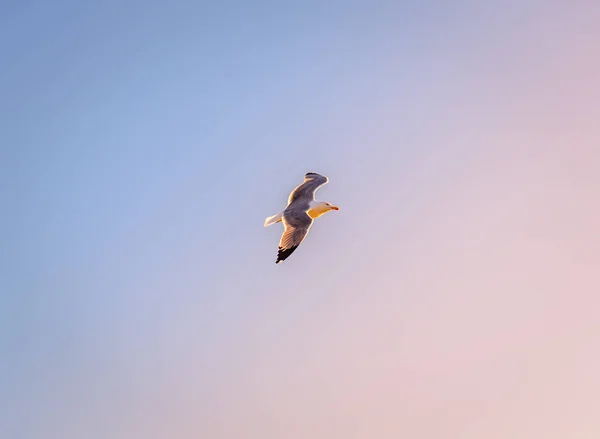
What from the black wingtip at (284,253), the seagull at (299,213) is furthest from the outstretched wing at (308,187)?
the black wingtip at (284,253)

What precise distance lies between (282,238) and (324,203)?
3776 mm

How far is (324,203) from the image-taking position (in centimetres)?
2261

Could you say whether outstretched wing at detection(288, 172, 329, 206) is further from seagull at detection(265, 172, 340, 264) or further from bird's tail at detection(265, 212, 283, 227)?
bird's tail at detection(265, 212, 283, 227)

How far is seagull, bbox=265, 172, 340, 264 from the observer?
18.9 meters

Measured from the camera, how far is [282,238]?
62.6 feet

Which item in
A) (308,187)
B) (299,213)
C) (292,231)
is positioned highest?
(308,187)

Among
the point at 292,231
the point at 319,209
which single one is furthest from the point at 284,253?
the point at 319,209

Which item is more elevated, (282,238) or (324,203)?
(324,203)

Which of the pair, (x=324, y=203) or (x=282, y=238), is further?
(x=324, y=203)

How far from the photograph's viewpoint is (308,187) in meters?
24.3

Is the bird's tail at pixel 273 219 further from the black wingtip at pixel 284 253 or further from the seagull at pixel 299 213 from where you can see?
the black wingtip at pixel 284 253

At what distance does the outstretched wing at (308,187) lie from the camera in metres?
23.6

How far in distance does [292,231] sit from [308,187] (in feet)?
16.5

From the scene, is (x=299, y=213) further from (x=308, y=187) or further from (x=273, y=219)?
(x=308, y=187)
